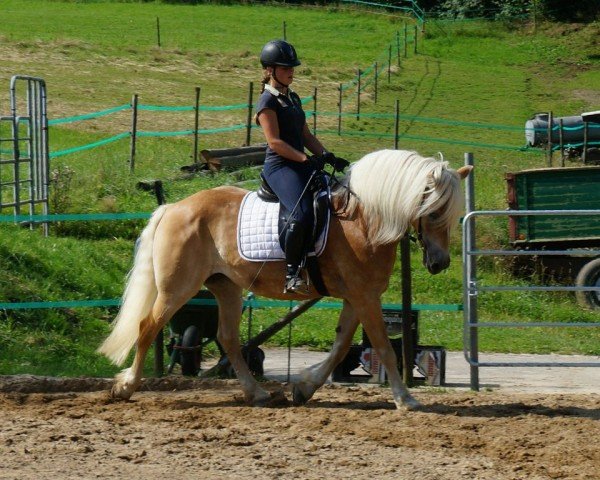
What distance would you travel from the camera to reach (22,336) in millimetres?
10586

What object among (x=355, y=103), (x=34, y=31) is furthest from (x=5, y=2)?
(x=355, y=103)

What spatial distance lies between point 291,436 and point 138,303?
6.70 ft

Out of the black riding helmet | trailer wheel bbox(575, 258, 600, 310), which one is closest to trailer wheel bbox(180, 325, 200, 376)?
the black riding helmet

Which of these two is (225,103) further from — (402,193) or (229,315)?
(402,193)

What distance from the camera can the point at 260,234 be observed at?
797 centimetres

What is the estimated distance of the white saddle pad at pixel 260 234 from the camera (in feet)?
26.0

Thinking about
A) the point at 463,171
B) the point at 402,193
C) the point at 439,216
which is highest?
the point at 463,171

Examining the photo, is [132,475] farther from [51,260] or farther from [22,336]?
[51,260]

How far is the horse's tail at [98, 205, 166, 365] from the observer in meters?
8.32

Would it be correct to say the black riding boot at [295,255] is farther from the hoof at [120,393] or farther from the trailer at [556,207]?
the trailer at [556,207]

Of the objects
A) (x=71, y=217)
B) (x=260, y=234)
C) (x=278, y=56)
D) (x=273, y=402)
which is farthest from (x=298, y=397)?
(x=71, y=217)

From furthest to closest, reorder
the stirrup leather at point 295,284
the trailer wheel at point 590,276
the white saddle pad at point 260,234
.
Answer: the trailer wheel at point 590,276 < the white saddle pad at point 260,234 < the stirrup leather at point 295,284

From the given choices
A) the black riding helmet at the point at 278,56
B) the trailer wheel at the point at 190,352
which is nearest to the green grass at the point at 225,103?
the trailer wheel at the point at 190,352

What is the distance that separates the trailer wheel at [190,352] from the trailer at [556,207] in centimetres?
645
